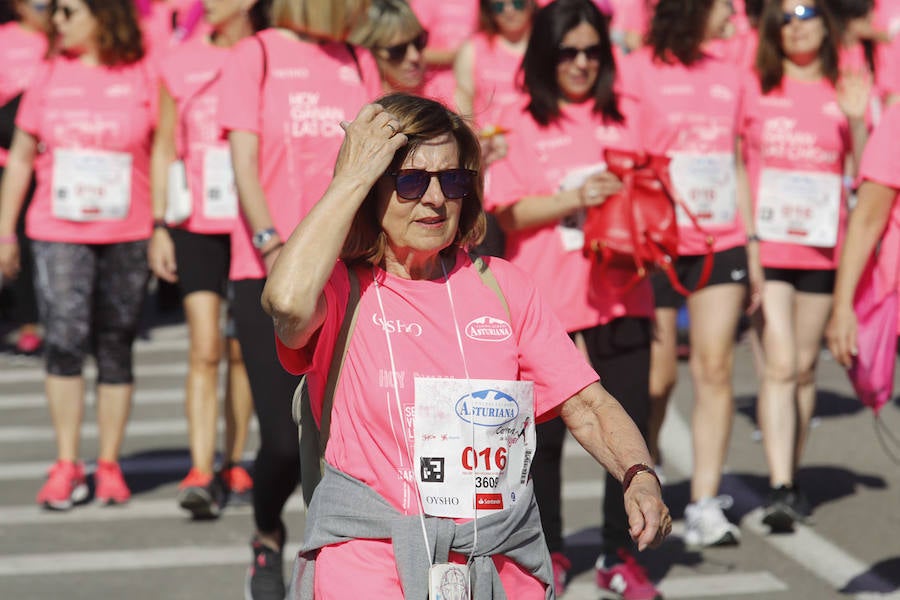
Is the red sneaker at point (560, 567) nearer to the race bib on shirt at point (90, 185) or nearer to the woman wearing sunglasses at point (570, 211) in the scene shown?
the woman wearing sunglasses at point (570, 211)

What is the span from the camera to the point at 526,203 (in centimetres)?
593

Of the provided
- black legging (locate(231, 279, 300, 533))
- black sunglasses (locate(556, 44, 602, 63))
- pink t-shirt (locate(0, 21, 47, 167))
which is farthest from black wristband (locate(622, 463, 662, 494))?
pink t-shirt (locate(0, 21, 47, 167))

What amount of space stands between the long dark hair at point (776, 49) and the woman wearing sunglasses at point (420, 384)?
→ 4006mm

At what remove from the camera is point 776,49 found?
7.49 meters

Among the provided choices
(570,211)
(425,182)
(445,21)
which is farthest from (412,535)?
(445,21)

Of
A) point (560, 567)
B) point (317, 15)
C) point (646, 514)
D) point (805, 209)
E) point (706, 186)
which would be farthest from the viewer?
point (805, 209)

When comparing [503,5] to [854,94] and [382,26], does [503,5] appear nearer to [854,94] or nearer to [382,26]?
[854,94]

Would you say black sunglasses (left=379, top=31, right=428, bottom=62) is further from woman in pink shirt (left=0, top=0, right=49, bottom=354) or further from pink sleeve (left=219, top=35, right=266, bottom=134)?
woman in pink shirt (left=0, top=0, right=49, bottom=354)

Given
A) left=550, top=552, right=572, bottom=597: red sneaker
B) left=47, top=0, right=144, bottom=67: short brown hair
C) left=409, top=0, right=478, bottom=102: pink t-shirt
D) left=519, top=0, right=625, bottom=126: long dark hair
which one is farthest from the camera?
left=409, top=0, right=478, bottom=102: pink t-shirt

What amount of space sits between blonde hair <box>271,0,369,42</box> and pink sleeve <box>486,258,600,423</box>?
227 cm

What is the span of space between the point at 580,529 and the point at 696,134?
1.85 metres

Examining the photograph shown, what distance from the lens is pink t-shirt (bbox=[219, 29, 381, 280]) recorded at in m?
5.74

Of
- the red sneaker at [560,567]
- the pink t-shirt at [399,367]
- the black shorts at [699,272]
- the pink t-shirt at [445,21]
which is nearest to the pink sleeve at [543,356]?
the pink t-shirt at [399,367]

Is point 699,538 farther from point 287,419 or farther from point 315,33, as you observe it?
point 315,33
